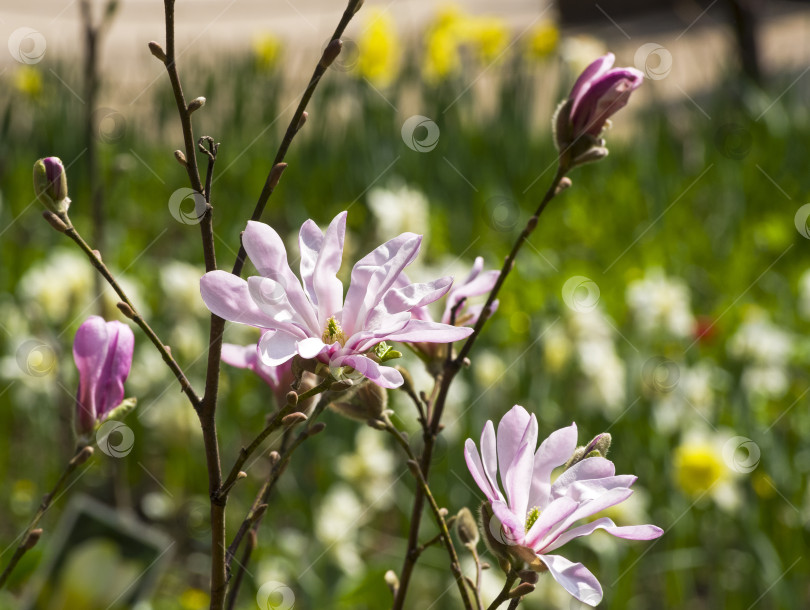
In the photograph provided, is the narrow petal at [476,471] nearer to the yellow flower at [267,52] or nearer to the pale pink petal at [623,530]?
the pale pink petal at [623,530]

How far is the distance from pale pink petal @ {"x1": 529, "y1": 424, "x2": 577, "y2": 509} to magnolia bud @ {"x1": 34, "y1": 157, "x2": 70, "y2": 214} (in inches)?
12.9

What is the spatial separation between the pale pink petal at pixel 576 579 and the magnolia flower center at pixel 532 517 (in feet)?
0.11

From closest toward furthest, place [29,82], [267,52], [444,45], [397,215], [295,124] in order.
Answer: [295,124], [397,215], [29,82], [444,45], [267,52]

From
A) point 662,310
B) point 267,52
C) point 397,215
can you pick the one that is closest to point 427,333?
point 397,215

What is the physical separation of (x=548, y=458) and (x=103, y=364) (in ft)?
1.00

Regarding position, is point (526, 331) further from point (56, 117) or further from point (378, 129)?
point (56, 117)

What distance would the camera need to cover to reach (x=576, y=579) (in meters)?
0.48

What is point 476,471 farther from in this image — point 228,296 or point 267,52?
point 267,52

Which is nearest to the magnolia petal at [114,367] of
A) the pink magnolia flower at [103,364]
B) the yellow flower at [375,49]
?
the pink magnolia flower at [103,364]

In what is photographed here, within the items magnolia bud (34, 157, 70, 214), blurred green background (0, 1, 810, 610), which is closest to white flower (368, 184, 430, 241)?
blurred green background (0, 1, 810, 610)

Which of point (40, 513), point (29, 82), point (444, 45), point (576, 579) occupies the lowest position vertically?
point (29, 82)

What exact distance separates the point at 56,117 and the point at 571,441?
8.81ft

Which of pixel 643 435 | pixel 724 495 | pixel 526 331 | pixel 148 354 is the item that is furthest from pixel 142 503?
pixel 724 495

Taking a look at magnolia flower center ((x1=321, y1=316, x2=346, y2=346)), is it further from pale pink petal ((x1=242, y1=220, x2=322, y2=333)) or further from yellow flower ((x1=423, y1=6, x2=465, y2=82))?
yellow flower ((x1=423, y1=6, x2=465, y2=82))
